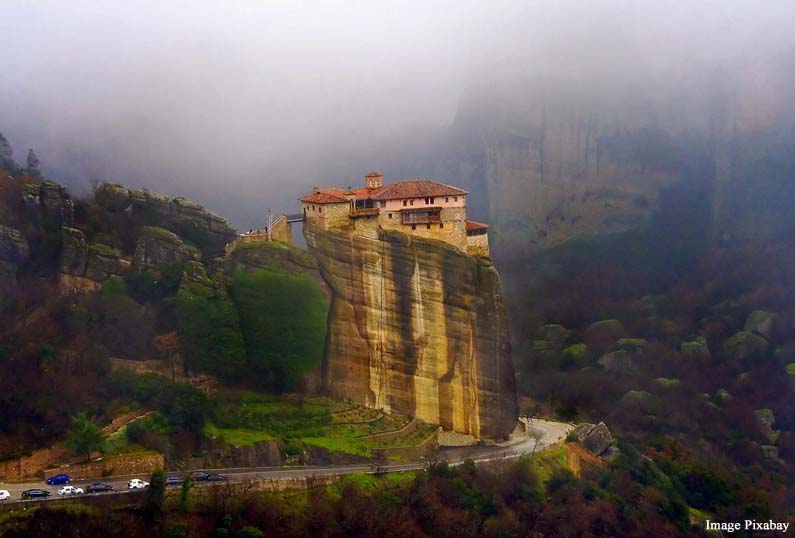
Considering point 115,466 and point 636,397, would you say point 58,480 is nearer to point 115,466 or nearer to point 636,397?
point 115,466

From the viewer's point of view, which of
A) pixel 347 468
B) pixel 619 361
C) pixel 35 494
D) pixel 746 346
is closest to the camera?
pixel 35 494

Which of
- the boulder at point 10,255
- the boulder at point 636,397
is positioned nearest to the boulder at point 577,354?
the boulder at point 636,397

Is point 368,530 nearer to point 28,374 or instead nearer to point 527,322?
point 28,374

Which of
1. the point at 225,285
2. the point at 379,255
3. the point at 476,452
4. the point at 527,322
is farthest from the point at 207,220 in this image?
the point at 527,322

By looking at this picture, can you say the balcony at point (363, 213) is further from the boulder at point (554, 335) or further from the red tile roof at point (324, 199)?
A: the boulder at point (554, 335)

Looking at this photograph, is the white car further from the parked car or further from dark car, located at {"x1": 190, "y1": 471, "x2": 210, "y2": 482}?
dark car, located at {"x1": 190, "y1": 471, "x2": 210, "y2": 482}

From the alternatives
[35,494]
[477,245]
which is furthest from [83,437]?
[477,245]
